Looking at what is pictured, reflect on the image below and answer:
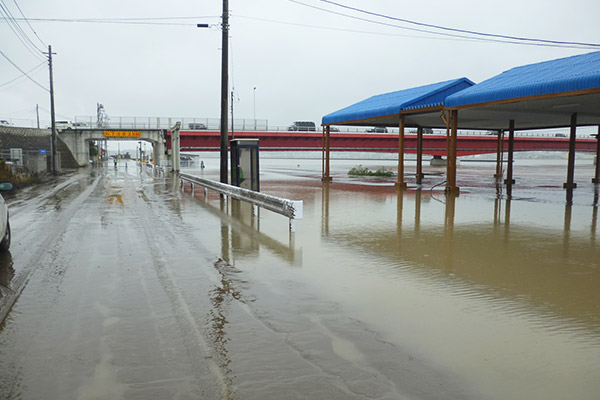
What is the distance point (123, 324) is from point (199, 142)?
54.6 meters

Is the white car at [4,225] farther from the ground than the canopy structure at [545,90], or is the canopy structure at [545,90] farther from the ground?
the canopy structure at [545,90]

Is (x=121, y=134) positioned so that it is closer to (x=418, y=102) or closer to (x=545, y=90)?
(x=418, y=102)

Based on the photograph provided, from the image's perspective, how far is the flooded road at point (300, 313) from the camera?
3994 mm

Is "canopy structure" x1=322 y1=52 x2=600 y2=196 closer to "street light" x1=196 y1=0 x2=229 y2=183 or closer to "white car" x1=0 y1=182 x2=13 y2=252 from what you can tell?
"street light" x1=196 y1=0 x2=229 y2=183

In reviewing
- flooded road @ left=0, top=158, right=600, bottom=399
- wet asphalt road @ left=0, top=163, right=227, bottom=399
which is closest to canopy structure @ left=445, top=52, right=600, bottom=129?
flooded road @ left=0, top=158, right=600, bottom=399

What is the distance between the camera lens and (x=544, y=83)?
55.6 feet

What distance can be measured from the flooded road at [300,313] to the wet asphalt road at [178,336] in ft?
0.07

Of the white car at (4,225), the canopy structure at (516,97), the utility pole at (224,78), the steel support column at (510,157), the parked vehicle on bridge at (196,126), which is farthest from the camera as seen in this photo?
the parked vehicle on bridge at (196,126)

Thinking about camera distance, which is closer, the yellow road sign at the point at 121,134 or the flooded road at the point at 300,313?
the flooded road at the point at 300,313

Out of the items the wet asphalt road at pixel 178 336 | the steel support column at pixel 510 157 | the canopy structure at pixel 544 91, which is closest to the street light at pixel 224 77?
the canopy structure at pixel 544 91

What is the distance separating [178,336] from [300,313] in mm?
1442

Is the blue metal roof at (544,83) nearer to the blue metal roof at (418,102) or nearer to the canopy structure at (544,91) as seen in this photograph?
the canopy structure at (544,91)

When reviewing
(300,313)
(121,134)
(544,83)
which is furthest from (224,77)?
(121,134)

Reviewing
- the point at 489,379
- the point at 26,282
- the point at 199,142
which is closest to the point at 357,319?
the point at 489,379
